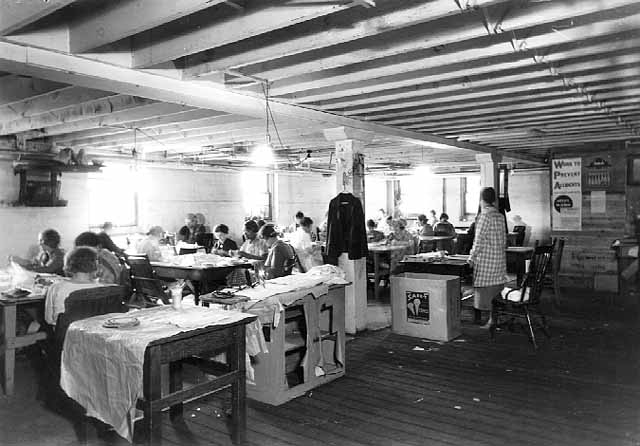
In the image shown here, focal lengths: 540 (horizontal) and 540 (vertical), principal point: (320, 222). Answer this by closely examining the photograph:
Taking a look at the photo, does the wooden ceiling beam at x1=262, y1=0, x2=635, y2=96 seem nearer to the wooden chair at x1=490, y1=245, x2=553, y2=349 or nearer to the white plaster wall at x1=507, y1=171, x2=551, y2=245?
the wooden chair at x1=490, y1=245, x2=553, y2=349

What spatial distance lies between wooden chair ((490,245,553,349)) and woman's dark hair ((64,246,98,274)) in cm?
405

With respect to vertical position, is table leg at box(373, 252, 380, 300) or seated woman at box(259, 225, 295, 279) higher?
seated woman at box(259, 225, 295, 279)

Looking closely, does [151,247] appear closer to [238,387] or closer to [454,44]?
[238,387]

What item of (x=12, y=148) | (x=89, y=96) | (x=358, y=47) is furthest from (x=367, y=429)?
(x=12, y=148)

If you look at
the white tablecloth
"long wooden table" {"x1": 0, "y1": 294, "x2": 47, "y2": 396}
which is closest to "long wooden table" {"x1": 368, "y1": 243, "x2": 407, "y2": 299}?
"long wooden table" {"x1": 0, "y1": 294, "x2": 47, "y2": 396}

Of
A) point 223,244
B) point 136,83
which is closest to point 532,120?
point 136,83

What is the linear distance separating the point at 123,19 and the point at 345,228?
11.7ft

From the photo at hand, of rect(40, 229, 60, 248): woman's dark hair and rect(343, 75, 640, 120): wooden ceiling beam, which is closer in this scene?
rect(343, 75, 640, 120): wooden ceiling beam

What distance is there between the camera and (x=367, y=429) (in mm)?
3623

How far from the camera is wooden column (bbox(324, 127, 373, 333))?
6227 millimetres

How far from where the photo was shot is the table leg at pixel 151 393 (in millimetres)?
2713

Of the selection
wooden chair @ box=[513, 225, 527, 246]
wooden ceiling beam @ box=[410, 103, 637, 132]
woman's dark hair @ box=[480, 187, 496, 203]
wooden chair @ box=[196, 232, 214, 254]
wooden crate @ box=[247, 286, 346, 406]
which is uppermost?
wooden ceiling beam @ box=[410, 103, 637, 132]

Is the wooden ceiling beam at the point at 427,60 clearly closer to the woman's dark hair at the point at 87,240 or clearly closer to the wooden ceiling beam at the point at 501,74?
the wooden ceiling beam at the point at 501,74

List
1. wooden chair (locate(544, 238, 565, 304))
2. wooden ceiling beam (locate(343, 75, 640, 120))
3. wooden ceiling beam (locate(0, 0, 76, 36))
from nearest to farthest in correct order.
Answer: wooden ceiling beam (locate(0, 0, 76, 36)) < wooden ceiling beam (locate(343, 75, 640, 120)) < wooden chair (locate(544, 238, 565, 304))
